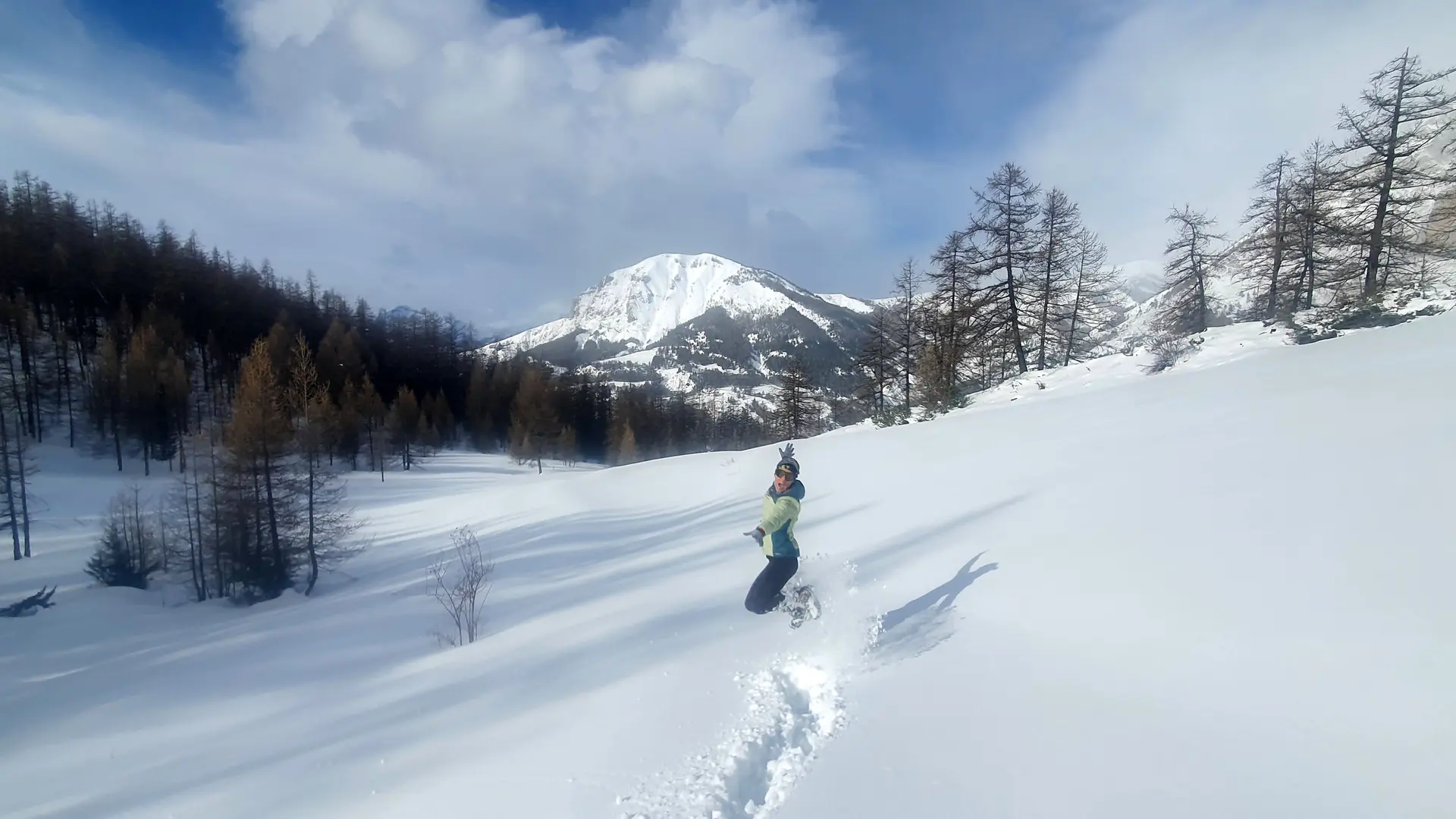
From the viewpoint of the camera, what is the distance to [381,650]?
12.5 meters

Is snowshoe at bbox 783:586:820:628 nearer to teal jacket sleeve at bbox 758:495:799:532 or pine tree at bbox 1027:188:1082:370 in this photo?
teal jacket sleeve at bbox 758:495:799:532

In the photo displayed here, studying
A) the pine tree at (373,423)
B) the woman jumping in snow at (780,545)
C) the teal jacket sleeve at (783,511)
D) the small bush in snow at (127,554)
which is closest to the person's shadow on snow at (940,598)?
the woman jumping in snow at (780,545)

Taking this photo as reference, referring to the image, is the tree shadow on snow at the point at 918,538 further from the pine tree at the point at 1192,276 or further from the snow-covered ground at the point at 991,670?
the pine tree at the point at 1192,276

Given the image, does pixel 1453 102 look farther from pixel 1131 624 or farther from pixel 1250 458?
pixel 1131 624

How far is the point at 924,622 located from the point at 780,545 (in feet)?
5.57

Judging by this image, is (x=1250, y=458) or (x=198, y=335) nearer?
(x=1250, y=458)

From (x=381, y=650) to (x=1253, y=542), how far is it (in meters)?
14.3

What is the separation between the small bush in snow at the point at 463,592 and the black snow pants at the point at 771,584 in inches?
245

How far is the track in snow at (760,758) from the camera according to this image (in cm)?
374

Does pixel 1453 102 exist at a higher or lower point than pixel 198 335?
lower

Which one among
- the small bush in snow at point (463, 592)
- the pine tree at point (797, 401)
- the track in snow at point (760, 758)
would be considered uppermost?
the pine tree at point (797, 401)

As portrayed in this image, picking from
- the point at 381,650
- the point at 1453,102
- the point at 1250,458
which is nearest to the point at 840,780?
the point at 1250,458

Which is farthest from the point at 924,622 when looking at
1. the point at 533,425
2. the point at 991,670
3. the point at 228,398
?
the point at 228,398

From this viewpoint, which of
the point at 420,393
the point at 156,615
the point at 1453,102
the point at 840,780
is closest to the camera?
the point at 840,780
